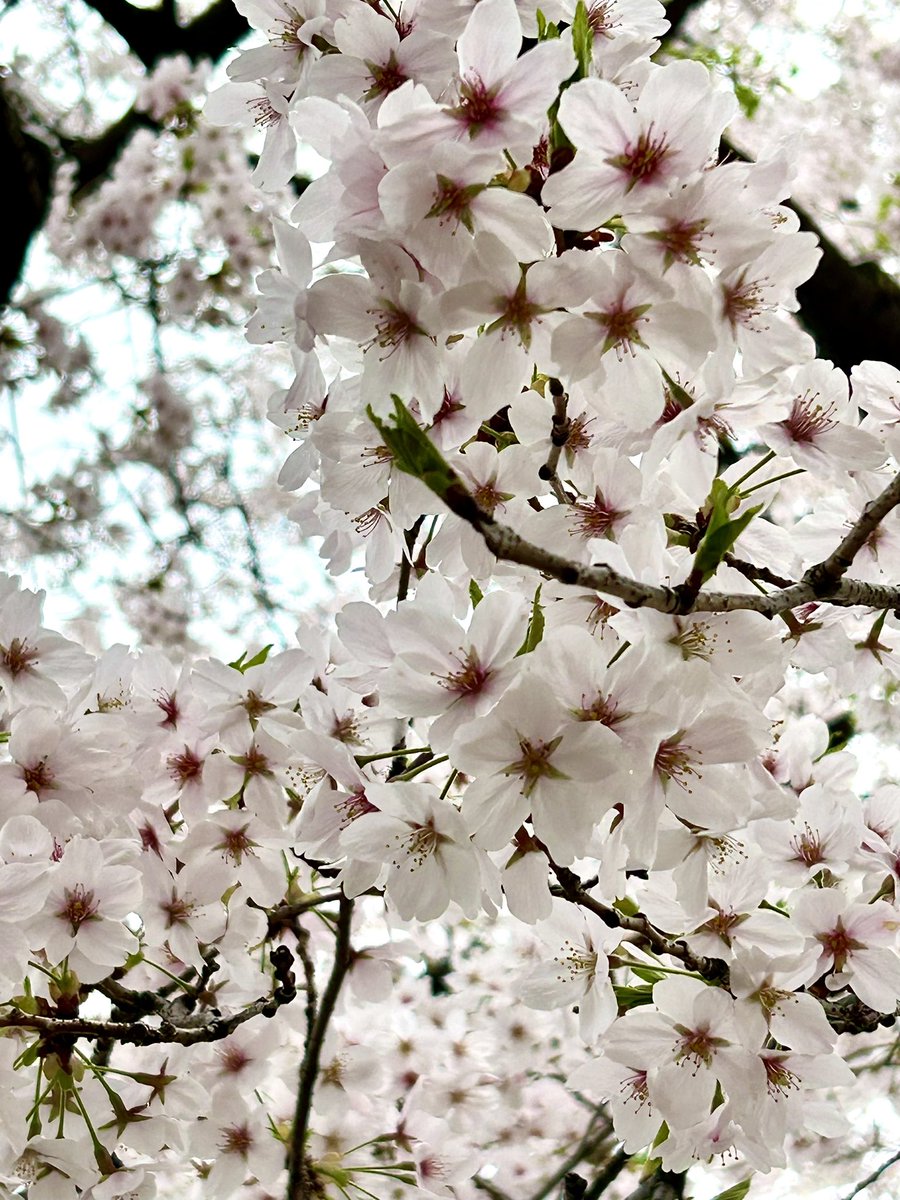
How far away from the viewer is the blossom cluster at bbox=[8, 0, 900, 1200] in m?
0.90

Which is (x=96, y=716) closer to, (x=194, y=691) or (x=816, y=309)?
(x=194, y=691)

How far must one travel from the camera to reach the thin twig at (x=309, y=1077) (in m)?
1.64

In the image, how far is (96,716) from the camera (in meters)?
1.32

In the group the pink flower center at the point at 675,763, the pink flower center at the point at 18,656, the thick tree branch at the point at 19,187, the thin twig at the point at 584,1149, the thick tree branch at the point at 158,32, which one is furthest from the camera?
the thick tree branch at the point at 158,32

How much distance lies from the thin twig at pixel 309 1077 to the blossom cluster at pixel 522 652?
1cm

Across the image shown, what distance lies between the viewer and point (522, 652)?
3.22 ft

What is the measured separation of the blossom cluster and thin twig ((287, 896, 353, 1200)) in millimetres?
11

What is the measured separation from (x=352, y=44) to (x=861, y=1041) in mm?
3670

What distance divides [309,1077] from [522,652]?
1030mm

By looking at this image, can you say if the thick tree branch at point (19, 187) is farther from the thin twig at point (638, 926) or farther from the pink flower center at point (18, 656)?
the thin twig at point (638, 926)

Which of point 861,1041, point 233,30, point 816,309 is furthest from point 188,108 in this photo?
point 861,1041

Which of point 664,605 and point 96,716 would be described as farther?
point 96,716

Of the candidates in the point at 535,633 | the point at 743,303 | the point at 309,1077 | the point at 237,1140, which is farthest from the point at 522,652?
the point at 237,1140

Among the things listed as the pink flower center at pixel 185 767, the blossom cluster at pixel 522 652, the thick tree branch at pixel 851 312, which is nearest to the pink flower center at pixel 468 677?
the blossom cluster at pixel 522 652
